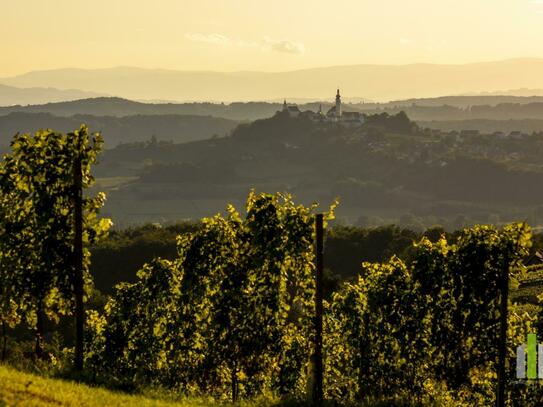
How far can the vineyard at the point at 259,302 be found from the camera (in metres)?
27.6

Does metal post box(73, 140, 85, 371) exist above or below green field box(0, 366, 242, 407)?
above

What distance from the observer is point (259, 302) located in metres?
32.3

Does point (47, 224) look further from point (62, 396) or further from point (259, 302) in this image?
point (259, 302)

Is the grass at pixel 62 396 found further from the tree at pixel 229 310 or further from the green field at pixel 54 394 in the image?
the tree at pixel 229 310

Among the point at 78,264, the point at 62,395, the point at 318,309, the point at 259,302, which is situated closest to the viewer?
the point at 62,395

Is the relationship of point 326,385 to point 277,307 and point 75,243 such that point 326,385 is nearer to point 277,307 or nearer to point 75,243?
point 277,307

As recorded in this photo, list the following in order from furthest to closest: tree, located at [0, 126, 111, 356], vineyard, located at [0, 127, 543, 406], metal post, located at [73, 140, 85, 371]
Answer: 1. vineyard, located at [0, 127, 543, 406]
2. tree, located at [0, 126, 111, 356]
3. metal post, located at [73, 140, 85, 371]

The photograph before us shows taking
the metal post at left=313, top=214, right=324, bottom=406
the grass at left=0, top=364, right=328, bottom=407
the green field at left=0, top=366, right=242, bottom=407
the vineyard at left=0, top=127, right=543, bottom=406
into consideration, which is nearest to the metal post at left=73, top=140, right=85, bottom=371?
the vineyard at left=0, top=127, right=543, bottom=406

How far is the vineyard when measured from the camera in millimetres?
27562

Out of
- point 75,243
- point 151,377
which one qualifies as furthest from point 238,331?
point 75,243

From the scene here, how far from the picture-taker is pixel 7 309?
28406 mm

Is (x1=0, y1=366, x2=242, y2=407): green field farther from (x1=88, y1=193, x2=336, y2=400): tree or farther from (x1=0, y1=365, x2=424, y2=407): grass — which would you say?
(x1=88, y1=193, x2=336, y2=400): tree

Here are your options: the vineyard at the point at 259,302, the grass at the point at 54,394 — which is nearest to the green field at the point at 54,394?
the grass at the point at 54,394

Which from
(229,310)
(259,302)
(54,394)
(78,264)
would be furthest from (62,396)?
(229,310)
